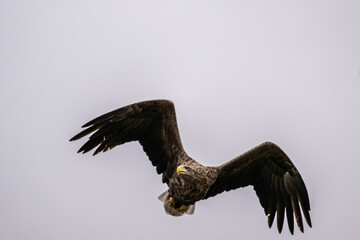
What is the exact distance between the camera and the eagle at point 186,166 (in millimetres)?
8656

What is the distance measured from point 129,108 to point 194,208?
2345 millimetres

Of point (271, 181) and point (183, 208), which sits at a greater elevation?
point (271, 181)

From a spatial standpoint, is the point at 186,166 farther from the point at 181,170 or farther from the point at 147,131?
the point at 147,131

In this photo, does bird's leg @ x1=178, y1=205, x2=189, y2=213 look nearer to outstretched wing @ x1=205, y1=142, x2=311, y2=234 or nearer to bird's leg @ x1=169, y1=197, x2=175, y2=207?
bird's leg @ x1=169, y1=197, x2=175, y2=207

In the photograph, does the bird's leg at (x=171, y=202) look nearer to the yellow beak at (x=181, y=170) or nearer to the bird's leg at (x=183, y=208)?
the bird's leg at (x=183, y=208)

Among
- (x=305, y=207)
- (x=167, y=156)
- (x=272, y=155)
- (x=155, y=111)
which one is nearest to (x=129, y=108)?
(x=155, y=111)

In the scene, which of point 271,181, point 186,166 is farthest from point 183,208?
point 271,181

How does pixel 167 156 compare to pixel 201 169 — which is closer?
pixel 201 169

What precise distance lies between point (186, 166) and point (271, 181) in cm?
225

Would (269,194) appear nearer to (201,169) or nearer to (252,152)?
(252,152)

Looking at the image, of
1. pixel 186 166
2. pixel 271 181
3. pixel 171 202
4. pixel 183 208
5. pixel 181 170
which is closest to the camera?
pixel 181 170

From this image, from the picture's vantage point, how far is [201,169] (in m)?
8.71

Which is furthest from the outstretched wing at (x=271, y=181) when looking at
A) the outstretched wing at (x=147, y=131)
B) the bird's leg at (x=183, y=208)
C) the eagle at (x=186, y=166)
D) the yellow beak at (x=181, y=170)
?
the yellow beak at (x=181, y=170)

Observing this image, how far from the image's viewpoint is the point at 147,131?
924 cm
